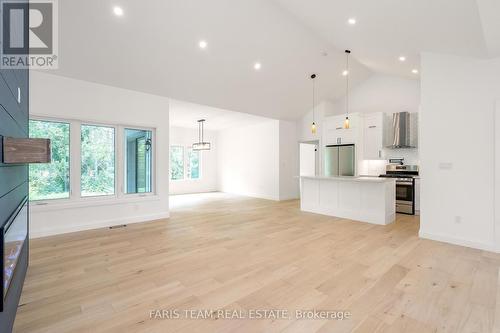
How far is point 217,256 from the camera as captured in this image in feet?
11.0

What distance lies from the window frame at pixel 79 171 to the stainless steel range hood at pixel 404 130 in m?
6.07

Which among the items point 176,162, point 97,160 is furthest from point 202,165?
point 97,160

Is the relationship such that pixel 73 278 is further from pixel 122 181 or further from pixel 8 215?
pixel 122 181

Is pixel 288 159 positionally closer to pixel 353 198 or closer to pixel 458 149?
pixel 353 198

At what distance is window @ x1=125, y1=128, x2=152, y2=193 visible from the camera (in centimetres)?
532

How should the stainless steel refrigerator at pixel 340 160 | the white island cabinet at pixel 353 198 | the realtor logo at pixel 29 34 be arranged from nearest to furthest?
1. the realtor logo at pixel 29 34
2. the white island cabinet at pixel 353 198
3. the stainless steel refrigerator at pixel 340 160

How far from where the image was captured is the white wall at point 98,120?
163 inches

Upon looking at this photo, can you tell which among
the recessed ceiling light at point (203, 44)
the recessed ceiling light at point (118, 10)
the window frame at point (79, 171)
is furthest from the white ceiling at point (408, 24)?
the window frame at point (79, 171)

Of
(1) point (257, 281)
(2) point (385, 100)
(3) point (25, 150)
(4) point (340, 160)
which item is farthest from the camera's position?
(4) point (340, 160)

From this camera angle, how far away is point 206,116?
26.3ft

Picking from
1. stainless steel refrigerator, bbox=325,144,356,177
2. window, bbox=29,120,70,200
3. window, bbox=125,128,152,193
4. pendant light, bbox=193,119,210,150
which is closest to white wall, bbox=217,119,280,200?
pendant light, bbox=193,119,210,150

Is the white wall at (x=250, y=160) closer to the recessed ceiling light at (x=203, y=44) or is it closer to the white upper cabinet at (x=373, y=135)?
the white upper cabinet at (x=373, y=135)

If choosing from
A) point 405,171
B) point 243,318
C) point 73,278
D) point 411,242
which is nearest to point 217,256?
point 243,318

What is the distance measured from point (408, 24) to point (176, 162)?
872 centimetres
